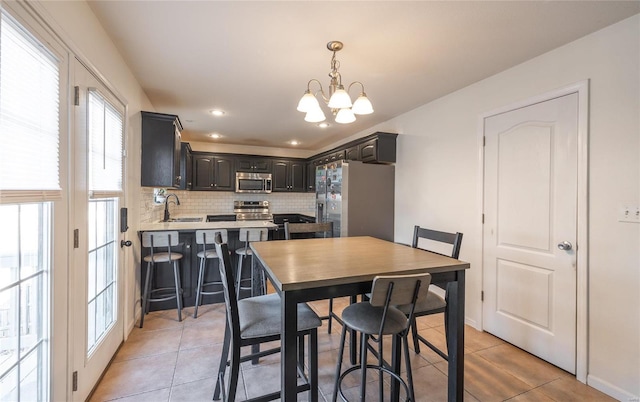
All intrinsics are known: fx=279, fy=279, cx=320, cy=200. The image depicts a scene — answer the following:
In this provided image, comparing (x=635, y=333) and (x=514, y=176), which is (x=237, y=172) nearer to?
(x=514, y=176)

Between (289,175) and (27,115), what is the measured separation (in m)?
5.08

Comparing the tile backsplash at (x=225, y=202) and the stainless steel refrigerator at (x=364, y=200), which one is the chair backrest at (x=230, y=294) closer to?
the stainless steel refrigerator at (x=364, y=200)

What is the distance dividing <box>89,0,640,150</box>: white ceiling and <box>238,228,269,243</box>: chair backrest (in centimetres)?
151

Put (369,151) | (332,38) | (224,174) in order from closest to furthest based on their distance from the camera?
Answer: 1. (332,38)
2. (369,151)
3. (224,174)

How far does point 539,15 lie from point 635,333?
2.05 metres

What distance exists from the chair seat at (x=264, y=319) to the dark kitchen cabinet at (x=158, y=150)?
191 centimetres

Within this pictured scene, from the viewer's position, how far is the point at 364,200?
3.81 metres

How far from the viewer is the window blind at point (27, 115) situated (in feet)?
3.38

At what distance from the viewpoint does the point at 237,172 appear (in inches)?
227

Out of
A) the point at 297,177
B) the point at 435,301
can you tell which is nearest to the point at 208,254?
the point at 435,301

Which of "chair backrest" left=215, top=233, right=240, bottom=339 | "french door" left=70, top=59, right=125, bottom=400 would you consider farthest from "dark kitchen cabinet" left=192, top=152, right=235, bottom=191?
"chair backrest" left=215, top=233, right=240, bottom=339

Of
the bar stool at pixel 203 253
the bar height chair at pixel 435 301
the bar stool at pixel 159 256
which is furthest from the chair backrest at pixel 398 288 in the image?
the bar stool at pixel 159 256

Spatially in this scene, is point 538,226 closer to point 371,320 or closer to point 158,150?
point 371,320

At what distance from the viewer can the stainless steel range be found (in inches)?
234
